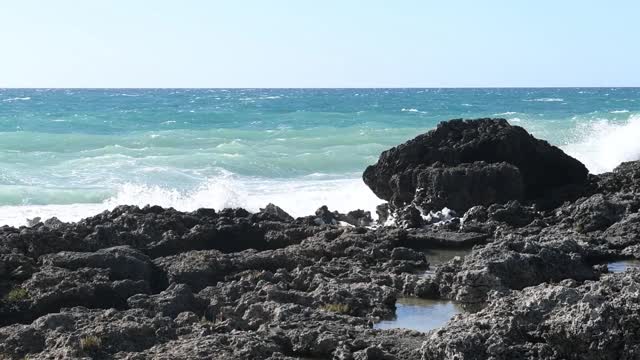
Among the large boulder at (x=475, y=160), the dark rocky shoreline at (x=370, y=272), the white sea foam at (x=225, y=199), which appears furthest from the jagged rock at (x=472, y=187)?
the white sea foam at (x=225, y=199)

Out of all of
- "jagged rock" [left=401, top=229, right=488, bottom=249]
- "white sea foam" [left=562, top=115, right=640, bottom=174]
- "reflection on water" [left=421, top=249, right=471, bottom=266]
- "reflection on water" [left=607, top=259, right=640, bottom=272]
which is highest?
"reflection on water" [left=607, top=259, right=640, bottom=272]

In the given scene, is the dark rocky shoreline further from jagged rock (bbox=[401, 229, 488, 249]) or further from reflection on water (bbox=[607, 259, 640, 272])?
reflection on water (bbox=[607, 259, 640, 272])

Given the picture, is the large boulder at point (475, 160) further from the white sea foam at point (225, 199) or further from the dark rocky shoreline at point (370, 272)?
the white sea foam at point (225, 199)

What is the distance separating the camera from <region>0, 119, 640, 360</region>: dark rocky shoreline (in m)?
8.34

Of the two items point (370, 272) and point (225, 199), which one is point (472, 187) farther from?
point (225, 199)

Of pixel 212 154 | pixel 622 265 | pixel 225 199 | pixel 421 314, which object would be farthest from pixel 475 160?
pixel 212 154

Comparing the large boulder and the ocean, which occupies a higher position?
the large boulder

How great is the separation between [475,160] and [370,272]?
7.85 m

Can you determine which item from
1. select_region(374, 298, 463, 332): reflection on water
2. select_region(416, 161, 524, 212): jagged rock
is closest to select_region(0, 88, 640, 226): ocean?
select_region(416, 161, 524, 212): jagged rock

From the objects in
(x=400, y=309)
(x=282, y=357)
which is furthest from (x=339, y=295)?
(x=282, y=357)

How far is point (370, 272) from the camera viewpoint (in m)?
13.3

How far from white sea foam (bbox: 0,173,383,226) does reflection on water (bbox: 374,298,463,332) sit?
10665mm

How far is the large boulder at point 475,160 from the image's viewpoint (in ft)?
65.8

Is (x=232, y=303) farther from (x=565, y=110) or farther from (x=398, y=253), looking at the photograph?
(x=565, y=110)
